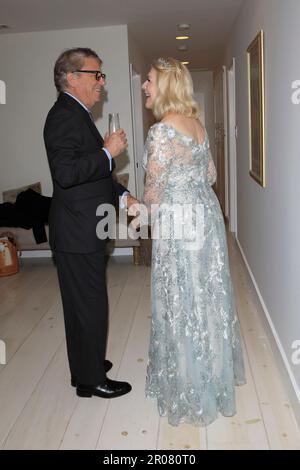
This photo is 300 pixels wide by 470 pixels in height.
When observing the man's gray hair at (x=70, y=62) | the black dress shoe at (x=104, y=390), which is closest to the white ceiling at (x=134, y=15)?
the man's gray hair at (x=70, y=62)

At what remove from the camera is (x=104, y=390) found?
2.61 metres

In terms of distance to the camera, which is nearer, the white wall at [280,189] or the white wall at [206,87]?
the white wall at [280,189]

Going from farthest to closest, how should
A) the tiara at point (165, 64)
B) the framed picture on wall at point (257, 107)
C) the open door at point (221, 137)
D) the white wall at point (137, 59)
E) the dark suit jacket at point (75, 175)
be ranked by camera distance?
the open door at point (221, 137), the white wall at point (137, 59), the framed picture on wall at point (257, 107), the dark suit jacket at point (75, 175), the tiara at point (165, 64)

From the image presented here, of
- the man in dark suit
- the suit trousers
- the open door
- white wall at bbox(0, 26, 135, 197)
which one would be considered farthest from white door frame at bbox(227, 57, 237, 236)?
the suit trousers

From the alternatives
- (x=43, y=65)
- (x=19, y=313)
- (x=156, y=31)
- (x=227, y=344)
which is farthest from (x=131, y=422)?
(x=156, y=31)

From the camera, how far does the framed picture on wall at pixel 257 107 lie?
316 cm

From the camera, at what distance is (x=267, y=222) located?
3.20 meters

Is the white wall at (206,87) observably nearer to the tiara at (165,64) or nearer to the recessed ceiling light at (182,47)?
the recessed ceiling light at (182,47)

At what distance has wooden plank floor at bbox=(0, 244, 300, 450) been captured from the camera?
2.22 meters

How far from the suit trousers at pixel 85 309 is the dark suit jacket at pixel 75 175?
0.08 meters

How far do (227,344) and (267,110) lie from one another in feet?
4.98

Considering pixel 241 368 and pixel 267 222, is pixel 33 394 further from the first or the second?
pixel 267 222

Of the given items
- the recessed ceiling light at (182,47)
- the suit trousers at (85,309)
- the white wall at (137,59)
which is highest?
the recessed ceiling light at (182,47)

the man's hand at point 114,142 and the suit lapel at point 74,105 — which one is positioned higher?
the suit lapel at point 74,105
